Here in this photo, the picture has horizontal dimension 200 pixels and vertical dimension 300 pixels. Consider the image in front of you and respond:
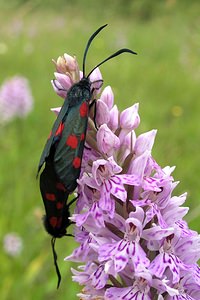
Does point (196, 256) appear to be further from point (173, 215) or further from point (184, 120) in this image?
point (184, 120)

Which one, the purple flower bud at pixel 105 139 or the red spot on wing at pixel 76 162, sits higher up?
the purple flower bud at pixel 105 139

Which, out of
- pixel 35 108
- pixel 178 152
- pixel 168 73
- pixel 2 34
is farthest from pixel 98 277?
pixel 2 34

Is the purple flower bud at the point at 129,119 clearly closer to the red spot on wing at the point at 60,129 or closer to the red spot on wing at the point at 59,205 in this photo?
the red spot on wing at the point at 60,129

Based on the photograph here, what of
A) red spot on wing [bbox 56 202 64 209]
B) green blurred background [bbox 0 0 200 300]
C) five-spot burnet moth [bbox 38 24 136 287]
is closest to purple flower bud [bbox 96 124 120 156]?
five-spot burnet moth [bbox 38 24 136 287]

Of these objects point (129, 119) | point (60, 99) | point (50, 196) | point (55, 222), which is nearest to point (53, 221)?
point (55, 222)

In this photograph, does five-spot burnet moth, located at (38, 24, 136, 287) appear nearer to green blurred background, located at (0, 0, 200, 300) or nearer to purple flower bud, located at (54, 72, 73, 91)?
purple flower bud, located at (54, 72, 73, 91)

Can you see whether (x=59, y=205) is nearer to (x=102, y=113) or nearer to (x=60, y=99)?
(x=102, y=113)

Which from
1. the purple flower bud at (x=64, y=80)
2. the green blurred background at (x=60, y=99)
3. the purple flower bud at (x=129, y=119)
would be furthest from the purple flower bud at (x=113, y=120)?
the green blurred background at (x=60, y=99)
